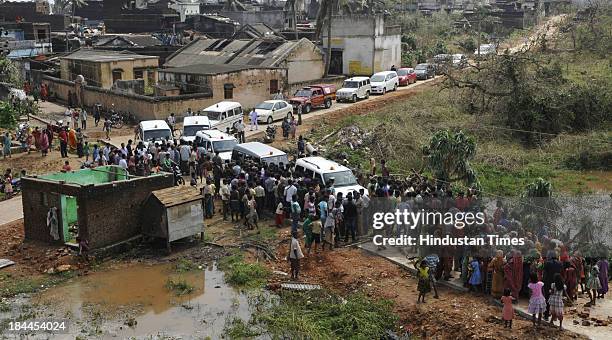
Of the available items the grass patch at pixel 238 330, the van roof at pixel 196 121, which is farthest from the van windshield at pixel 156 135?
the grass patch at pixel 238 330

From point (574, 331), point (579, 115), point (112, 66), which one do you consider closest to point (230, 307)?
point (574, 331)

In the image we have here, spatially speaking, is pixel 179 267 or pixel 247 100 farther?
pixel 247 100

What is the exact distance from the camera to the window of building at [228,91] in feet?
119

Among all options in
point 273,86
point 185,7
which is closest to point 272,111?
point 273,86

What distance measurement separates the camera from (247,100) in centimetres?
3762

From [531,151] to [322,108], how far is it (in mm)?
12886

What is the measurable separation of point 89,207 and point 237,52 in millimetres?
30432

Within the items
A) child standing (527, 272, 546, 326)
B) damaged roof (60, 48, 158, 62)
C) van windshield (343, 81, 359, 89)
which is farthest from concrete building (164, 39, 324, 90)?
child standing (527, 272, 546, 326)

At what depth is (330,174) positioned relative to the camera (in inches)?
771

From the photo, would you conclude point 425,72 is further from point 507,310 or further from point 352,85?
point 507,310

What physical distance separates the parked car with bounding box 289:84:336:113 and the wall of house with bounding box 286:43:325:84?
5218mm

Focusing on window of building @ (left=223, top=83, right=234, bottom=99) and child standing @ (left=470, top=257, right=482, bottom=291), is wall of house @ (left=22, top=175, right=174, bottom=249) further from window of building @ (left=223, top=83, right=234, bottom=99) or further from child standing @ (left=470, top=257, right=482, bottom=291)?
window of building @ (left=223, top=83, right=234, bottom=99)

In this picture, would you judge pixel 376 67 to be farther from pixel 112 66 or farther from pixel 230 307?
pixel 230 307

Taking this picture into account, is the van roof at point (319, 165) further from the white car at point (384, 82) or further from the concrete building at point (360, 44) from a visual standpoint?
the concrete building at point (360, 44)
